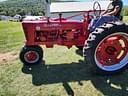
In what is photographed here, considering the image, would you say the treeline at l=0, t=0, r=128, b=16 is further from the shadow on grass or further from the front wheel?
the shadow on grass

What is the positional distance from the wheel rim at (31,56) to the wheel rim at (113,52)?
1.76m

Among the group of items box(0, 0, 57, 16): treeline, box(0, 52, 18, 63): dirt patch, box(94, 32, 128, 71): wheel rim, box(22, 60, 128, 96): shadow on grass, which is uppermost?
box(94, 32, 128, 71): wheel rim

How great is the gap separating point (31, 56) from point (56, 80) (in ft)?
4.66

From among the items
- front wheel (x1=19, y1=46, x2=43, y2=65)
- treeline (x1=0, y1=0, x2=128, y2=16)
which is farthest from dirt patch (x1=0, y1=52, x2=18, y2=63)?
treeline (x1=0, y1=0, x2=128, y2=16)

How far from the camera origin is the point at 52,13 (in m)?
16.2

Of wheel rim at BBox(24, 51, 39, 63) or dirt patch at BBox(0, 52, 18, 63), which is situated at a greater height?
wheel rim at BBox(24, 51, 39, 63)

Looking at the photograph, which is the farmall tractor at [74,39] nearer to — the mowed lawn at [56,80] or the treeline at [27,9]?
the mowed lawn at [56,80]

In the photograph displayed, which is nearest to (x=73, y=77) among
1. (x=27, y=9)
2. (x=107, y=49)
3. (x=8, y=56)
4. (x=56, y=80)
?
(x=56, y=80)

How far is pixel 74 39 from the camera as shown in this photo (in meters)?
7.18

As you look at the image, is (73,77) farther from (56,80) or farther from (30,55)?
(30,55)

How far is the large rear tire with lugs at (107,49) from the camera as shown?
586 cm

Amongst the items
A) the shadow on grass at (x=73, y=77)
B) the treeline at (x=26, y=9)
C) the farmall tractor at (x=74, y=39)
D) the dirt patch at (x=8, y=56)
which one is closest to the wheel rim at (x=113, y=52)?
the farmall tractor at (x=74, y=39)

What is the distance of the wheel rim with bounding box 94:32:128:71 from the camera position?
623cm

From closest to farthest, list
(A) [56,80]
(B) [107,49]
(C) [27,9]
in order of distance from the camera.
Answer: (A) [56,80] < (B) [107,49] < (C) [27,9]
